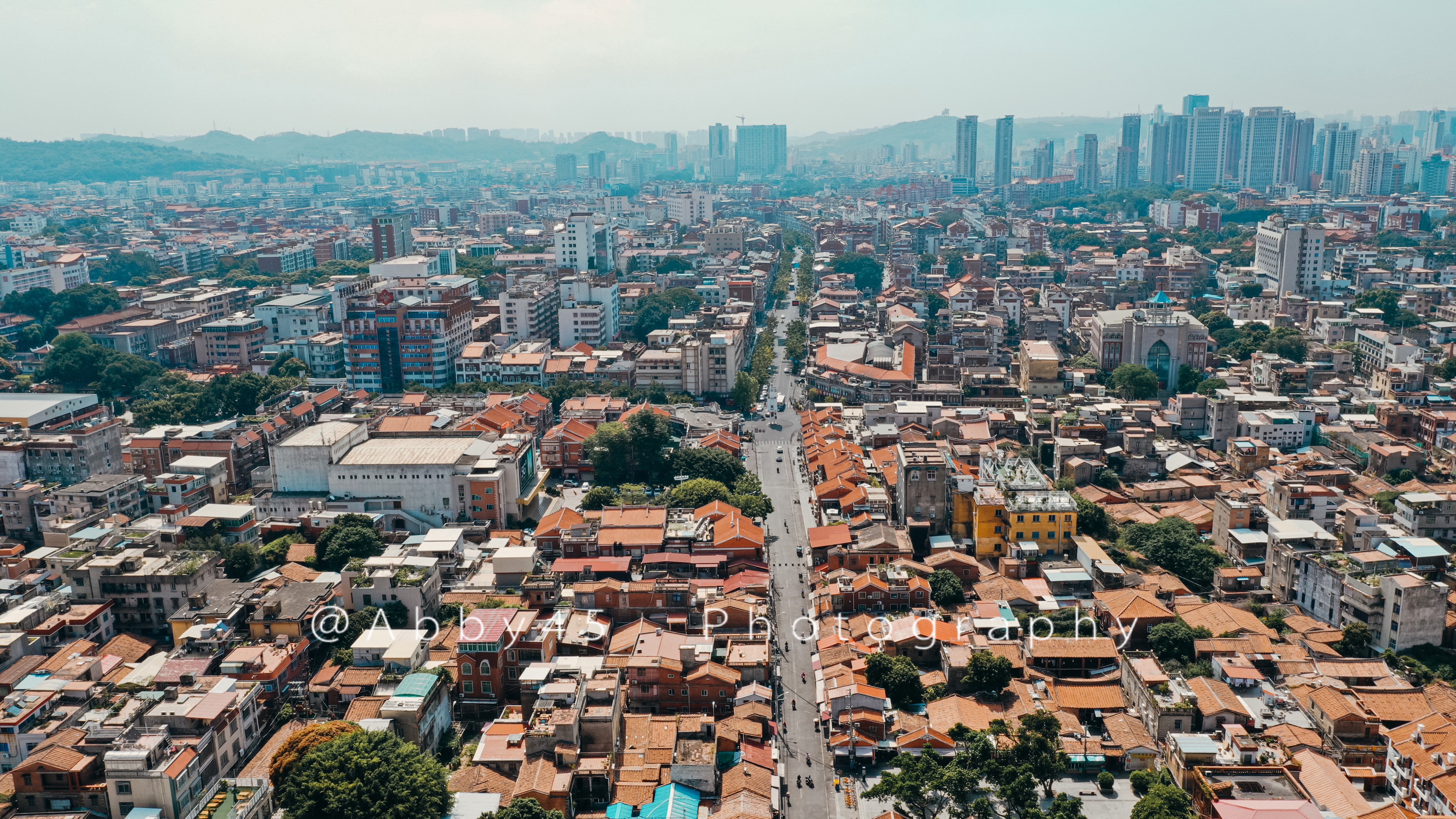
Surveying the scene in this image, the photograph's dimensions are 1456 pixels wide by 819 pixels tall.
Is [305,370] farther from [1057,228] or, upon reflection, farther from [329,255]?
[1057,228]

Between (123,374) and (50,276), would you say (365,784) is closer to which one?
(123,374)

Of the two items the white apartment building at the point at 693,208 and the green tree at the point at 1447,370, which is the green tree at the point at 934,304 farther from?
the white apartment building at the point at 693,208

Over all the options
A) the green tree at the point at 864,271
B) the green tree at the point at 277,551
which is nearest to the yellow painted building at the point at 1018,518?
the green tree at the point at 277,551

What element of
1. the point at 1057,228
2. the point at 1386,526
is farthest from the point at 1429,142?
the point at 1386,526

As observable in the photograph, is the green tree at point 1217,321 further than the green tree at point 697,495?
Yes

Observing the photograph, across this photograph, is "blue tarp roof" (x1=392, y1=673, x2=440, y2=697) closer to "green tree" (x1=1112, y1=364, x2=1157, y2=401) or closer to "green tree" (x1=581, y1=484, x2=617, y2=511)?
"green tree" (x1=581, y1=484, x2=617, y2=511)

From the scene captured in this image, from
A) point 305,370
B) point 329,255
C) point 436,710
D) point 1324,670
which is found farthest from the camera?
point 329,255
